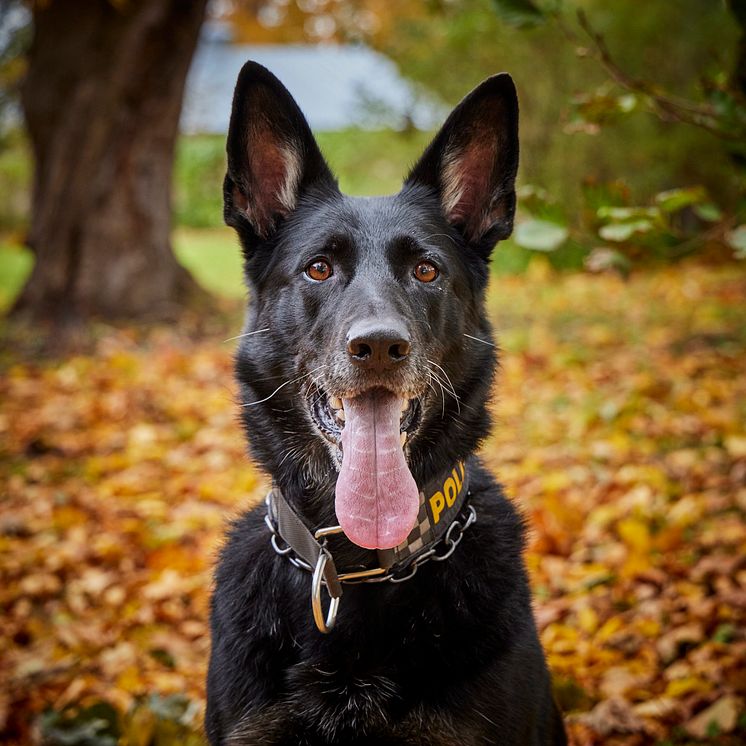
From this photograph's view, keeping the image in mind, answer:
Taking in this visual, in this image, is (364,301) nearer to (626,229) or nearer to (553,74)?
(626,229)

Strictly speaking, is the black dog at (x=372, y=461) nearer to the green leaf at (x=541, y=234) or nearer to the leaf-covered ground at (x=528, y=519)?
the green leaf at (x=541, y=234)

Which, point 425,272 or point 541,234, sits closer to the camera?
point 425,272

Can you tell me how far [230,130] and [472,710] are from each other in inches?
73.0

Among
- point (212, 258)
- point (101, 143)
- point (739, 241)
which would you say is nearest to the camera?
point (739, 241)

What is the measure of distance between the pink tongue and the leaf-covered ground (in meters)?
0.72

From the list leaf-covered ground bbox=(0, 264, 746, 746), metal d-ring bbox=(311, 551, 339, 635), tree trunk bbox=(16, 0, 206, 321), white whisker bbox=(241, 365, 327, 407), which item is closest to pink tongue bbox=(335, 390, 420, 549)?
metal d-ring bbox=(311, 551, 339, 635)

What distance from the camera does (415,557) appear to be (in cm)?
226

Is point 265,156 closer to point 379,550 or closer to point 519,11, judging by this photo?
point 519,11

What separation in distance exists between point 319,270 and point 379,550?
2.98 ft

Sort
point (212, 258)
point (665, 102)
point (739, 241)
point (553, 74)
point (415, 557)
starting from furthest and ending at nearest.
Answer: point (212, 258) → point (553, 74) → point (665, 102) → point (739, 241) → point (415, 557)

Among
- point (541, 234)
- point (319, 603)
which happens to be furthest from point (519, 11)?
point (319, 603)

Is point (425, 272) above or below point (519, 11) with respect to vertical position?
below

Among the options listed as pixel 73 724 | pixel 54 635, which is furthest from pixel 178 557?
pixel 73 724

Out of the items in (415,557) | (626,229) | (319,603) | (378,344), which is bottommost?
(319,603)
